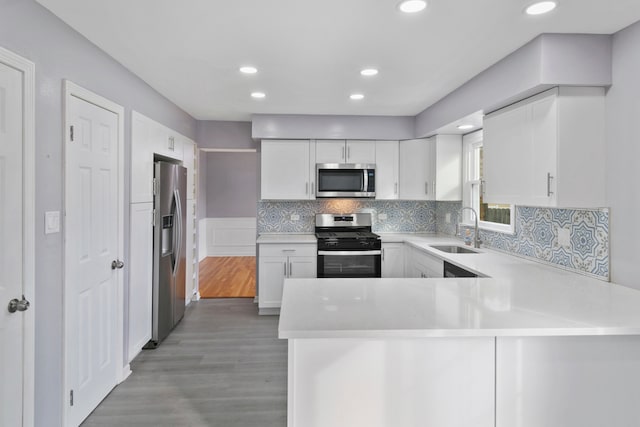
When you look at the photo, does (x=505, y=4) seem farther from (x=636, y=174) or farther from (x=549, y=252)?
(x=549, y=252)

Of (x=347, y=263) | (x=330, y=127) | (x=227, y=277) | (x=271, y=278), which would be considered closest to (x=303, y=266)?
(x=271, y=278)

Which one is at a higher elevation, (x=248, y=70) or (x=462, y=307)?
(x=248, y=70)

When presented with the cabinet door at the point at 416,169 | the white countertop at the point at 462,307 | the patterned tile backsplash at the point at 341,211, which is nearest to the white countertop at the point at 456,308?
the white countertop at the point at 462,307

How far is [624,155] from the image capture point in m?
2.04

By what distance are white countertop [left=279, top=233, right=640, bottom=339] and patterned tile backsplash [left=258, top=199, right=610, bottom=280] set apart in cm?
18

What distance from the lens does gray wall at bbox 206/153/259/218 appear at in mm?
8109

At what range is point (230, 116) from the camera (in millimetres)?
4445

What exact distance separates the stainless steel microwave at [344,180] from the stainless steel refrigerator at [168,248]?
5.05 ft

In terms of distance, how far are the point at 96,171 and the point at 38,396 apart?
1288 mm

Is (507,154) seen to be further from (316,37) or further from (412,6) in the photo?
(316,37)

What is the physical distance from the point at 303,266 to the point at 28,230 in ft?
9.12

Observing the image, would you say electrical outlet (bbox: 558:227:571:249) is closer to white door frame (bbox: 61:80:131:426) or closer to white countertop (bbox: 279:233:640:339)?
white countertop (bbox: 279:233:640:339)

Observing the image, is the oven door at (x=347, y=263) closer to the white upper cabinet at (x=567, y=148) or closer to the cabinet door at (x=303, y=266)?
the cabinet door at (x=303, y=266)

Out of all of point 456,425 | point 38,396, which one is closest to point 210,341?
point 38,396
